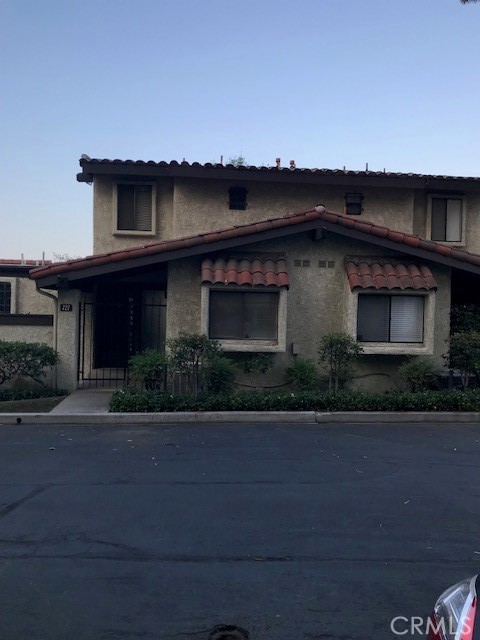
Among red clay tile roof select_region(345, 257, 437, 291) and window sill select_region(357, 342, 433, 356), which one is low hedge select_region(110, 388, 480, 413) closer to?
window sill select_region(357, 342, 433, 356)

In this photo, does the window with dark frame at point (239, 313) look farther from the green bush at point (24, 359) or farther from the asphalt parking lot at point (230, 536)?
the asphalt parking lot at point (230, 536)

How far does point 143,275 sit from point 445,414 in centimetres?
789

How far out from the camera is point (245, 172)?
15359mm

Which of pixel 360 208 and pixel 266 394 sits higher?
pixel 360 208

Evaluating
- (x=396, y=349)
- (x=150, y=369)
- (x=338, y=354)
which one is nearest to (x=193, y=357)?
(x=150, y=369)

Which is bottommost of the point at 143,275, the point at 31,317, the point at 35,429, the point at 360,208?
the point at 35,429

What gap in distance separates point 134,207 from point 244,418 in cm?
769

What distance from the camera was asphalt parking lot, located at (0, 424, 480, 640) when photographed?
4016mm

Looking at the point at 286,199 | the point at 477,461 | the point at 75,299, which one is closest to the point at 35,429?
the point at 75,299

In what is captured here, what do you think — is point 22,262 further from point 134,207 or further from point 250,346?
point 250,346

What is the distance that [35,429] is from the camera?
1012cm

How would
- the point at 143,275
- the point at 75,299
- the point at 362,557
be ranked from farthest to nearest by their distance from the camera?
the point at 143,275 < the point at 75,299 < the point at 362,557

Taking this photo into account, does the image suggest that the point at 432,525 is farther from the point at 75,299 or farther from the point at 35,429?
the point at 75,299

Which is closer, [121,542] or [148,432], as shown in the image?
[121,542]
